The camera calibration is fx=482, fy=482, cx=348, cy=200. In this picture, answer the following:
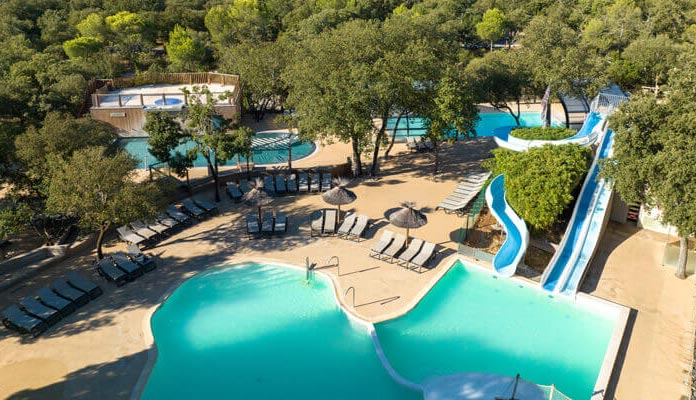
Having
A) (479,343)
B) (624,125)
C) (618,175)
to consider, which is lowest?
(479,343)

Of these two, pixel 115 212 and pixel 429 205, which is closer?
pixel 115 212

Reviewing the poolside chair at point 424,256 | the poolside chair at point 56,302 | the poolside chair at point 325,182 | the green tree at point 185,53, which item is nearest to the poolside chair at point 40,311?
the poolside chair at point 56,302

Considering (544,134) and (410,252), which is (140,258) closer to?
(410,252)

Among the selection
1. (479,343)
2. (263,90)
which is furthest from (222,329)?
(263,90)

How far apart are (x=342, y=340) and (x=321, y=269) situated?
4134 mm

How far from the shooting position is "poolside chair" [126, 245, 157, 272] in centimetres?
1895

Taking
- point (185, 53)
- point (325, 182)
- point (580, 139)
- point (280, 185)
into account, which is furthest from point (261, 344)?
point (185, 53)

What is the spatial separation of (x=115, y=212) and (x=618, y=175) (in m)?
19.1

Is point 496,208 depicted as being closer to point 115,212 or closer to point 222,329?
A: point 222,329

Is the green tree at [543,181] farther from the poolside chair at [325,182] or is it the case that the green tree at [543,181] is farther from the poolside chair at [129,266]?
the poolside chair at [129,266]

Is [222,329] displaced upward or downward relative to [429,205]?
downward

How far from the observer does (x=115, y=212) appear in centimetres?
1802

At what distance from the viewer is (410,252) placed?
19.8m

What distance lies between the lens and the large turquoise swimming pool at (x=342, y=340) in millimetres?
14125
